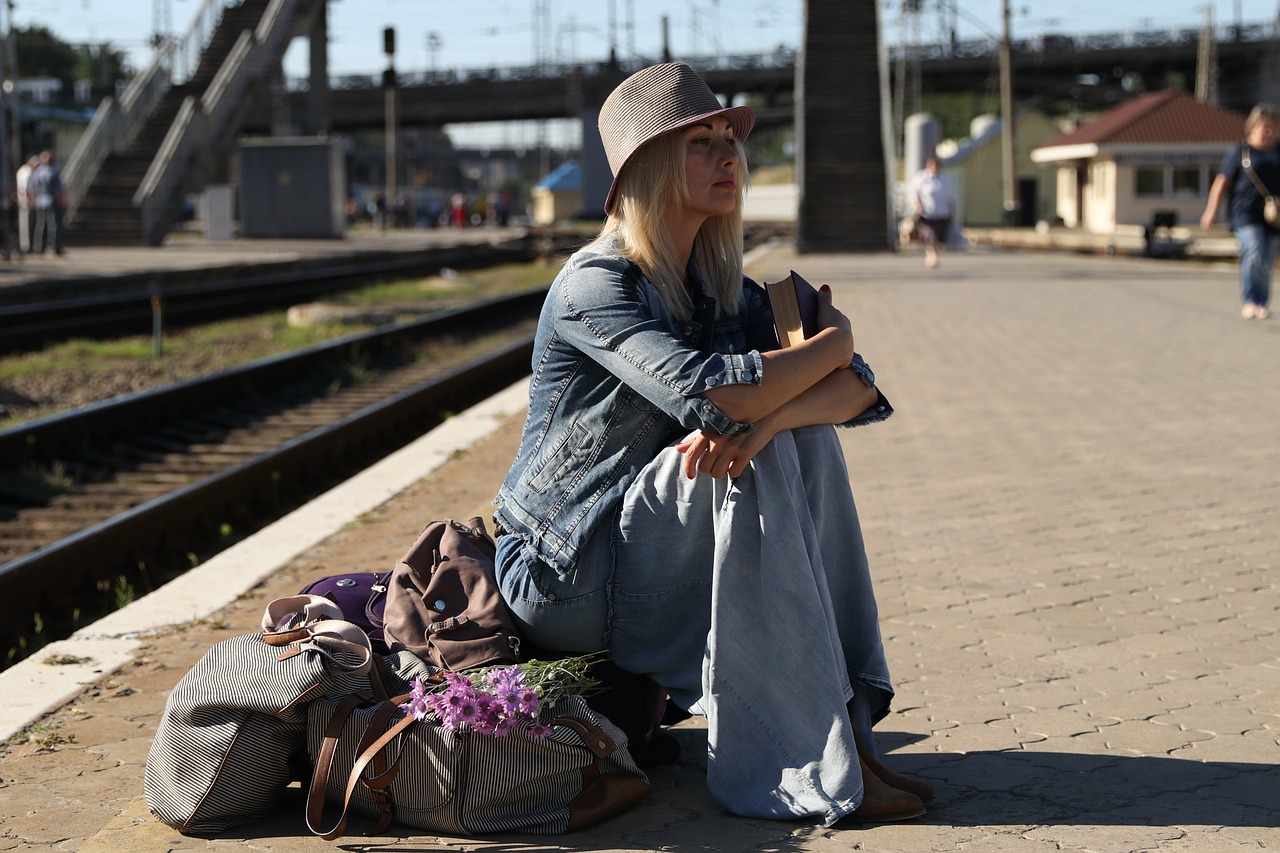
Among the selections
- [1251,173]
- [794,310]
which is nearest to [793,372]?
[794,310]

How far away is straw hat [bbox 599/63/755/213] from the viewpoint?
132 inches

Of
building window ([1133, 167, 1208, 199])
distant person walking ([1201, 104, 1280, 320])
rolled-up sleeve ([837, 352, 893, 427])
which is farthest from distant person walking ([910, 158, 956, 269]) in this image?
building window ([1133, 167, 1208, 199])

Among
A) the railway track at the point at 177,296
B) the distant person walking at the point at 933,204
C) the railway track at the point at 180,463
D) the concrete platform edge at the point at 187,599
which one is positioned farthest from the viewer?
the distant person walking at the point at 933,204

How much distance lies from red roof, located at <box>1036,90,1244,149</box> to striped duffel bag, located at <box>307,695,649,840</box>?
5428 centimetres

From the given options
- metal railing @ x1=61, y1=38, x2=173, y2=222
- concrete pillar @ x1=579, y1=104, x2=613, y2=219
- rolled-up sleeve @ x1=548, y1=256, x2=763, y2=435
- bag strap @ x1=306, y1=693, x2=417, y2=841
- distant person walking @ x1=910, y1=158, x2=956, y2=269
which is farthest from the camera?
concrete pillar @ x1=579, y1=104, x2=613, y2=219

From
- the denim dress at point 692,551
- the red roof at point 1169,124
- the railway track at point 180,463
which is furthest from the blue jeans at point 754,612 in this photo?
the red roof at point 1169,124

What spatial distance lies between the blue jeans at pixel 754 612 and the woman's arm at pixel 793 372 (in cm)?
9

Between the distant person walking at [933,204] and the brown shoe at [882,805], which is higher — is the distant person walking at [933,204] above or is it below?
above

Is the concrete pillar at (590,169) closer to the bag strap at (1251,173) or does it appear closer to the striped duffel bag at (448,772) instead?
the bag strap at (1251,173)

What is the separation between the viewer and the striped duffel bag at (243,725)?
10.2 ft

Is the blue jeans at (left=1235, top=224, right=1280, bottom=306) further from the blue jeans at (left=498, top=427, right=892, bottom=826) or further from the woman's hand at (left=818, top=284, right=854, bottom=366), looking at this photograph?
the blue jeans at (left=498, top=427, right=892, bottom=826)

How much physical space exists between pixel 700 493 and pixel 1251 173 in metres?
10.3

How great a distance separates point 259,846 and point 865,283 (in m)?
19.9

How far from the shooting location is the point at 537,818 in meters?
3.14
